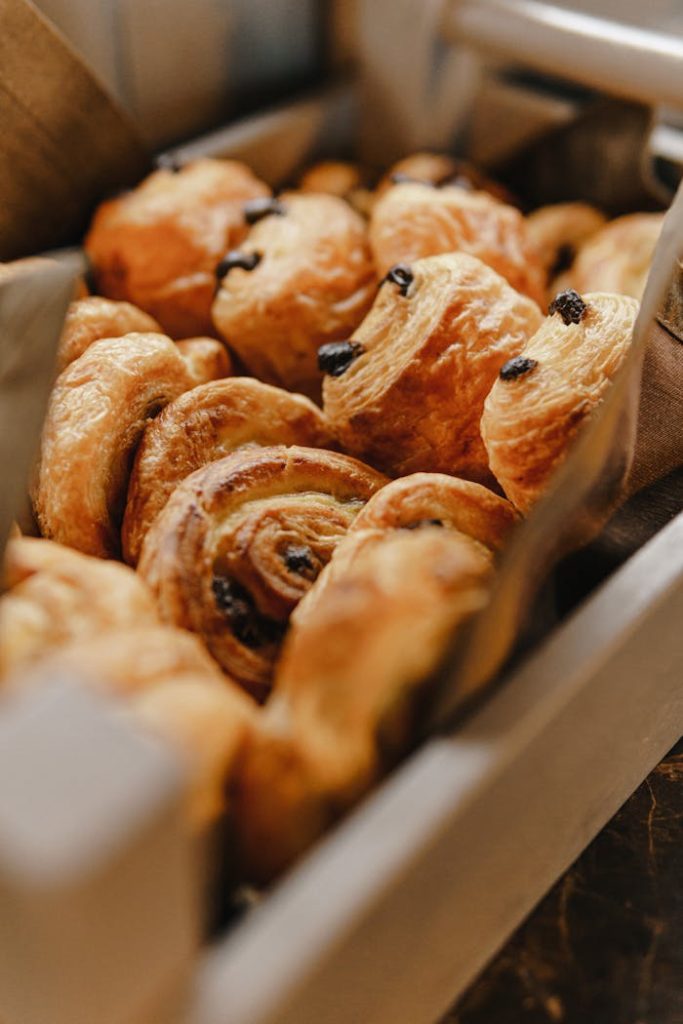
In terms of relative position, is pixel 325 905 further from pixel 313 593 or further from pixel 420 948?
pixel 313 593

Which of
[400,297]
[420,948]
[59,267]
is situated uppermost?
[59,267]

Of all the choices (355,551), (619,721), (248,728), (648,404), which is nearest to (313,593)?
(355,551)

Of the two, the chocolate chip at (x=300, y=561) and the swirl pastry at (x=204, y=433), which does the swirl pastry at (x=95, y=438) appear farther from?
the chocolate chip at (x=300, y=561)

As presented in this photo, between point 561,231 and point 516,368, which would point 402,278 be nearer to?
point 516,368

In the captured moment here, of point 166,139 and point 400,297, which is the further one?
point 166,139


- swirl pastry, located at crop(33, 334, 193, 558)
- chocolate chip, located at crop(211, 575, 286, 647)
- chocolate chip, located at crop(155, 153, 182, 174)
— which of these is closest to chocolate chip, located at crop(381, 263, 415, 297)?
swirl pastry, located at crop(33, 334, 193, 558)
